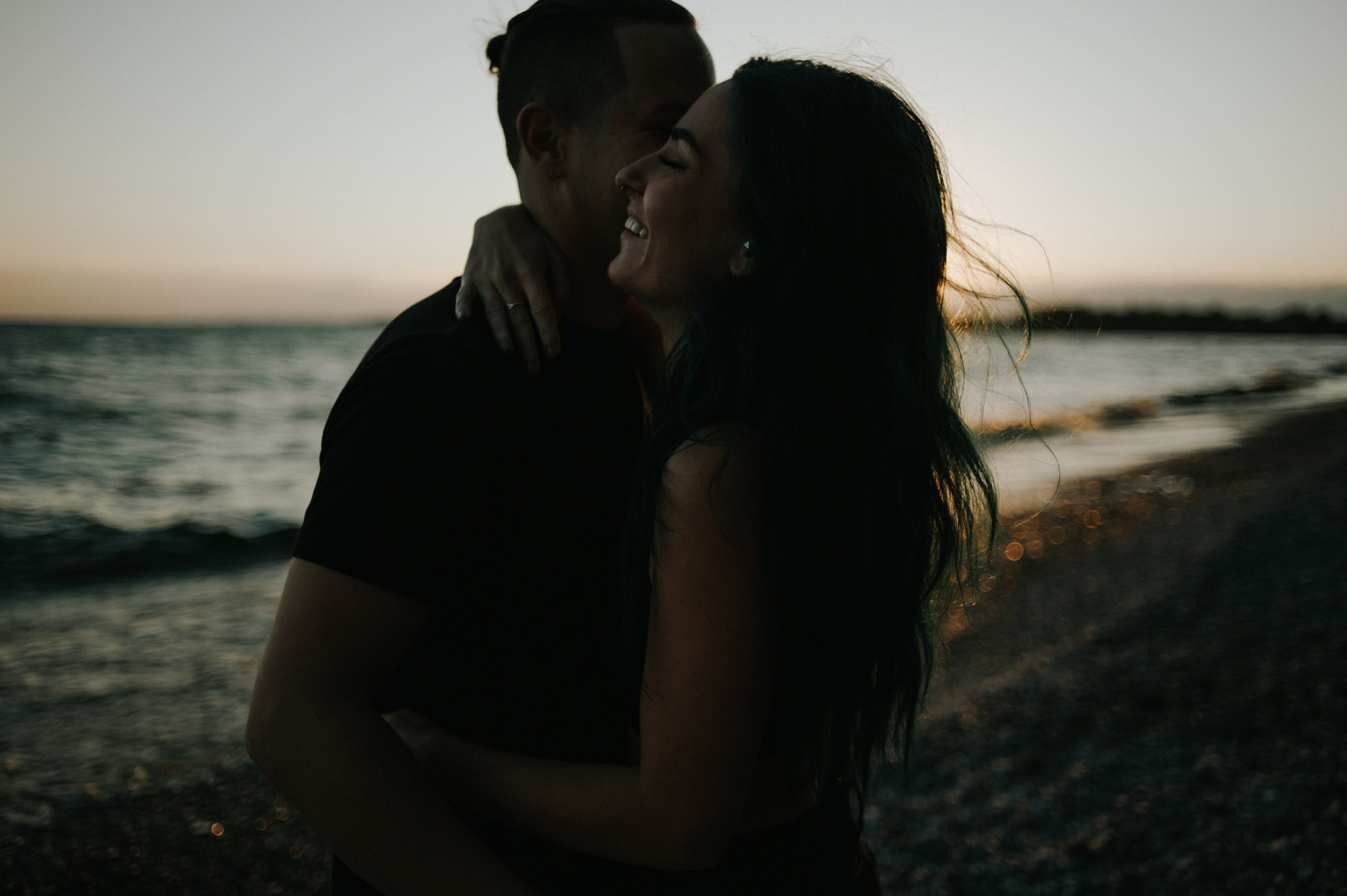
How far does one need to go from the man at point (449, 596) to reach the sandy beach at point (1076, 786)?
112 cm

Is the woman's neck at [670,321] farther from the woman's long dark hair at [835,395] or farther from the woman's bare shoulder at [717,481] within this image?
the woman's bare shoulder at [717,481]

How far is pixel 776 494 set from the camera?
4.06ft

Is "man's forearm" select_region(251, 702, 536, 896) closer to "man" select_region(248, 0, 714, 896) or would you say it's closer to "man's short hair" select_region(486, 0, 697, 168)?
"man" select_region(248, 0, 714, 896)

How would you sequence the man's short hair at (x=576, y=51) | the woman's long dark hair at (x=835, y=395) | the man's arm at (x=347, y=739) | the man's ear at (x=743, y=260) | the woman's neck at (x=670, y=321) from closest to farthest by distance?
the man's arm at (x=347, y=739), the woman's long dark hair at (x=835, y=395), the man's ear at (x=743, y=260), the woman's neck at (x=670, y=321), the man's short hair at (x=576, y=51)

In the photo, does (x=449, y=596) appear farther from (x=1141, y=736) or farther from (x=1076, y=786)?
(x=1141, y=736)

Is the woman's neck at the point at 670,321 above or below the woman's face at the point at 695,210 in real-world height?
below

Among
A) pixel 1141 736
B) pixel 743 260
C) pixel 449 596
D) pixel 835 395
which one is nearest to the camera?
pixel 449 596

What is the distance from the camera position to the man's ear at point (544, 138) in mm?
2059

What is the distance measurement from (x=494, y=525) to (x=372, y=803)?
456 millimetres

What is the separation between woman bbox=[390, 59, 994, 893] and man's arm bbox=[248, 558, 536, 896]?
0.62 ft

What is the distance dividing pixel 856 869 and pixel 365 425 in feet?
4.14

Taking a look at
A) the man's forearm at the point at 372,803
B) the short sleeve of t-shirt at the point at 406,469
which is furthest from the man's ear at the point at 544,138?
the man's forearm at the point at 372,803

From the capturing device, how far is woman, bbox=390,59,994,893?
1200mm

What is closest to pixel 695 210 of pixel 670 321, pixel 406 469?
pixel 670 321
